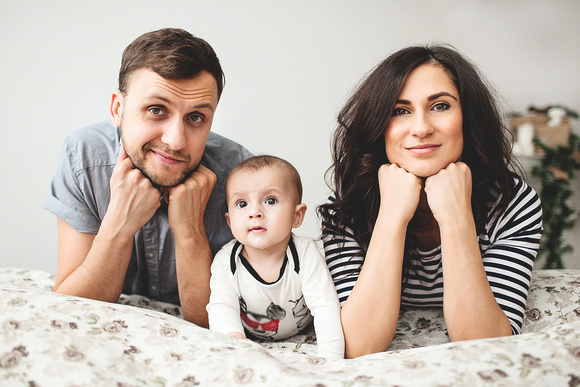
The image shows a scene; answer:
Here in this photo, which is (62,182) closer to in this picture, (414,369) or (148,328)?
(148,328)

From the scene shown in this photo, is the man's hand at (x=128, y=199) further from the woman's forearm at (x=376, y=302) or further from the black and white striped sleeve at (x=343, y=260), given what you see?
the woman's forearm at (x=376, y=302)

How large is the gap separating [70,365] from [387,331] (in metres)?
0.73

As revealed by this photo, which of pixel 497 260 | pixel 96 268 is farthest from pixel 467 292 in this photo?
pixel 96 268

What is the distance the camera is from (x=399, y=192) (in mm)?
1265

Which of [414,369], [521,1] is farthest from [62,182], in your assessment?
[521,1]

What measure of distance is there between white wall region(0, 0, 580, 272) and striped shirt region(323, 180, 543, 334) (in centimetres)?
121

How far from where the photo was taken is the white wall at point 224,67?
2510 mm

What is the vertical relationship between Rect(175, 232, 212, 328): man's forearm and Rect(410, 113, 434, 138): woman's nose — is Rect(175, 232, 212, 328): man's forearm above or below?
below

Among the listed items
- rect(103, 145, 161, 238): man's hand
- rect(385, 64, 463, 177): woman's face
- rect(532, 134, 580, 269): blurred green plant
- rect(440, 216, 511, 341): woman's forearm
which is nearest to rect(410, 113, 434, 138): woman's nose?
rect(385, 64, 463, 177): woman's face

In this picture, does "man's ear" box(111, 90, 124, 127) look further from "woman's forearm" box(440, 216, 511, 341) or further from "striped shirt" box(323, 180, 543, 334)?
"woman's forearm" box(440, 216, 511, 341)

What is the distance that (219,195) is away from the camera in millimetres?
1666

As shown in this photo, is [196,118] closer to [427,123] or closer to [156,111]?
[156,111]

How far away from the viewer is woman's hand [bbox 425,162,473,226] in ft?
3.99

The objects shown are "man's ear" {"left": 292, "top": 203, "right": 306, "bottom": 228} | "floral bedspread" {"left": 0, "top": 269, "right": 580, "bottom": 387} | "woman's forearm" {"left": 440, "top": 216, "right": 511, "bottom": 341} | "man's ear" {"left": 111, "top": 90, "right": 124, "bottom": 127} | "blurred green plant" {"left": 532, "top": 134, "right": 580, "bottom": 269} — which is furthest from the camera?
"blurred green plant" {"left": 532, "top": 134, "right": 580, "bottom": 269}
